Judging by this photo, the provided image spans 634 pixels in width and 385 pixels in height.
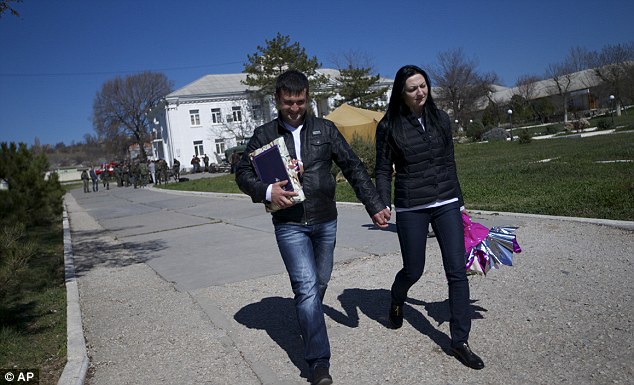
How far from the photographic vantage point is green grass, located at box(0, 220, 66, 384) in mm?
4355

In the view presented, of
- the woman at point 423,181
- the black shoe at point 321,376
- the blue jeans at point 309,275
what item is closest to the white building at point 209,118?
the woman at point 423,181

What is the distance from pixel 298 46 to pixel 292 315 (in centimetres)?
4222

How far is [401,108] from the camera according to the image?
391cm

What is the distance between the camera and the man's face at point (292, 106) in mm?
3578

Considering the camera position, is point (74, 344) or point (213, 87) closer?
point (74, 344)

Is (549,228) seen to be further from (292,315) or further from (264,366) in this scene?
(264,366)

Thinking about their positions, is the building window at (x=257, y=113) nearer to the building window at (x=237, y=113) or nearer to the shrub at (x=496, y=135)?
the building window at (x=237, y=113)

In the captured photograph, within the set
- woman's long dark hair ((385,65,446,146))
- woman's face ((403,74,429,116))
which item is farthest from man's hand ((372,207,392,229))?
woman's face ((403,74,429,116))

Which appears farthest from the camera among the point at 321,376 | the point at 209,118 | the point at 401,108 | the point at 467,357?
the point at 209,118

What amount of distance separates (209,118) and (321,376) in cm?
5534

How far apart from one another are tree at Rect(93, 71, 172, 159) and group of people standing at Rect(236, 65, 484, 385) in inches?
2833

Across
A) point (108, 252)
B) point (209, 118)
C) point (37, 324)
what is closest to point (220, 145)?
point (209, 118)

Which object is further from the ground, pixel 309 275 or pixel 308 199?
pixel 308 199

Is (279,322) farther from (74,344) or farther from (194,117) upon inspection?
(194,117)
